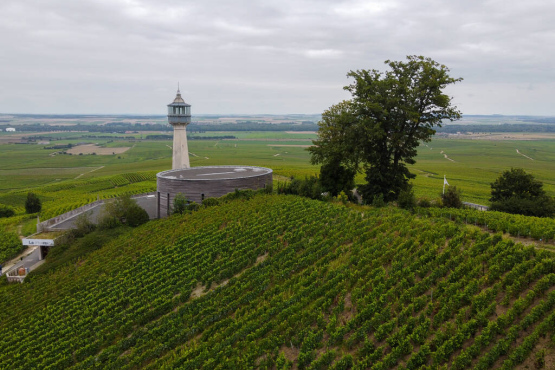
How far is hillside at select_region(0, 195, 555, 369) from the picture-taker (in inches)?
531

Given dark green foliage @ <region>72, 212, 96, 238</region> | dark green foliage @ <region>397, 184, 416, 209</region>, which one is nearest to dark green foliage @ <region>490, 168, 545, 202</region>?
dark green foliage @ <region>397, 184, 416, 209</region>

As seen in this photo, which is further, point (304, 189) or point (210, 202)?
point (210, 202)

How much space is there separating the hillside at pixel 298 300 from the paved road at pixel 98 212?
930 cm

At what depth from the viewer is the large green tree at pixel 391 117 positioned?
31.8 m

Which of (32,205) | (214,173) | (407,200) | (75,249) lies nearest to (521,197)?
(407,200)

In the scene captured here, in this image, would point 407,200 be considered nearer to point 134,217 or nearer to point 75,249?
point 134,217

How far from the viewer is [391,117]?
3316cm

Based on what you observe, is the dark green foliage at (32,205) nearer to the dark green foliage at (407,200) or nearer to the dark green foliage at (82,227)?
the dark green foliage at (82,227)

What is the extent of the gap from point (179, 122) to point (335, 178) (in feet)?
70.3

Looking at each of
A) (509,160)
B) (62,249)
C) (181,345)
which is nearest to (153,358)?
(181,345)

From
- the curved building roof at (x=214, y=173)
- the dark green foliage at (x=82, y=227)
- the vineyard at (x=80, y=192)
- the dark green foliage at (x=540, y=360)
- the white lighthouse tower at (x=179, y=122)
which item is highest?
the white lighthouse tower at (x=179, y=122)

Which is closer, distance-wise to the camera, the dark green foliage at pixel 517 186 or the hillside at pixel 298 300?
the hillside at pixel 298 300

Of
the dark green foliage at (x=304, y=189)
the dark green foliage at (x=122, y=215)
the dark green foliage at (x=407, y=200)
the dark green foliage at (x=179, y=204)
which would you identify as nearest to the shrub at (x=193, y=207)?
the dark green foliage at (x=179, y=204)

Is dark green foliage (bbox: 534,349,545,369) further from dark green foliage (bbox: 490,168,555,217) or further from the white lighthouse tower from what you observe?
the white lighthouse tower
